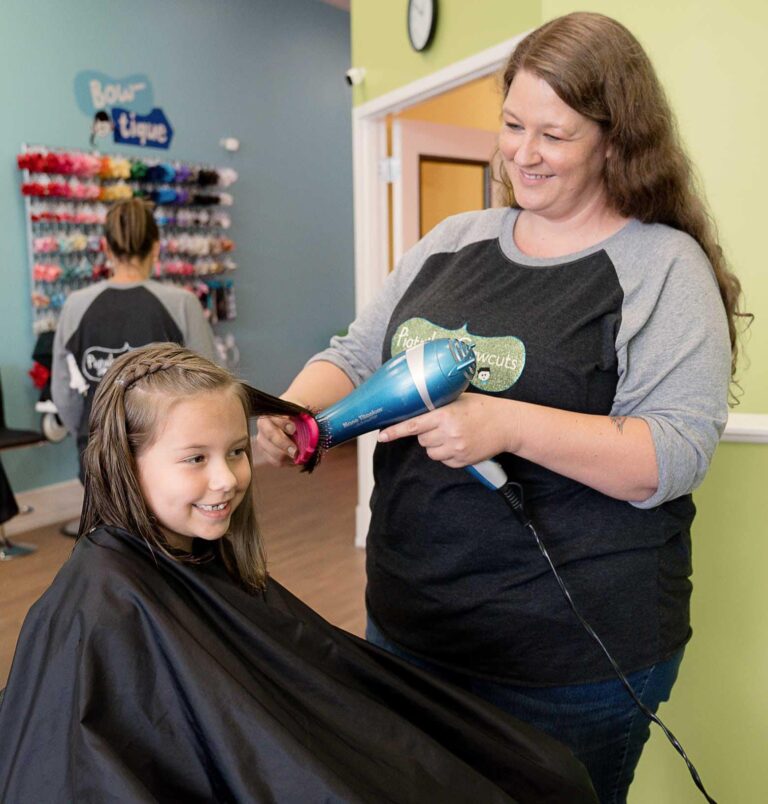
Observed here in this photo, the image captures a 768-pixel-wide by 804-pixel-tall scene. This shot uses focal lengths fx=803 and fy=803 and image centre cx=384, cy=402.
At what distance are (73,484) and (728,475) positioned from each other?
3760mm

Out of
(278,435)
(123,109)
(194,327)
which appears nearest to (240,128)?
(123,109)

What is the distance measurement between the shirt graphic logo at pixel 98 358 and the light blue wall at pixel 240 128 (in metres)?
1.37

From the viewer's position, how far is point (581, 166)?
3.60 ft

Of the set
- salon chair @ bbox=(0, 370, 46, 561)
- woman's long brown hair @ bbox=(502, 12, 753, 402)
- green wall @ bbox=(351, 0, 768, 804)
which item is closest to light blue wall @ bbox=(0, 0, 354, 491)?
salon chair @ bbox=(0, 370, 46, 561)

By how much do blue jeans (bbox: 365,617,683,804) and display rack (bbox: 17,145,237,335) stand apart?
3.64 m

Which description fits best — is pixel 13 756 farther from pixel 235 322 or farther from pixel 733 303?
pixel 235 322

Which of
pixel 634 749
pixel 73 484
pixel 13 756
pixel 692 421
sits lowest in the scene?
pixel 73 484

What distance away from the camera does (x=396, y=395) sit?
1.09 meters

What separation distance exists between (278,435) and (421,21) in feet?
7.95

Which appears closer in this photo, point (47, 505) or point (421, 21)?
point (421, 21)

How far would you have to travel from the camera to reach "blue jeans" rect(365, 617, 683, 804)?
43.9 inches

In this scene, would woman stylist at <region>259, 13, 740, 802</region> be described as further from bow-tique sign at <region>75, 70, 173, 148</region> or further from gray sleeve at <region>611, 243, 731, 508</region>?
bow-tique sign at <region>75, 70, 173, 148</region>

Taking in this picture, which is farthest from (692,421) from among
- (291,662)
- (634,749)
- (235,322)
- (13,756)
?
(235,322)

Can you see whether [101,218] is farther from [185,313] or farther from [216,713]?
[216,713]
